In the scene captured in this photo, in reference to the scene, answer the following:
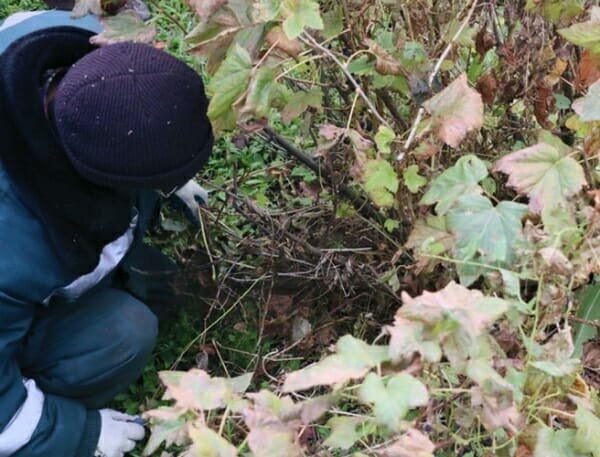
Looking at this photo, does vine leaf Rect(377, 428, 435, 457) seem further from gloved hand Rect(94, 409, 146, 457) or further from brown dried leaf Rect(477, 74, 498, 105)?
gloved hand Rect(94, 409, 146, 457)

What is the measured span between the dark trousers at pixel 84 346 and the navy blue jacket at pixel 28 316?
0.16 feet

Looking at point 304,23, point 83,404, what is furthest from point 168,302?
point 304,23

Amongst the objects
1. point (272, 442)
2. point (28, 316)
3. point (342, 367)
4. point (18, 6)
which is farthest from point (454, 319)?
point (18, 6)

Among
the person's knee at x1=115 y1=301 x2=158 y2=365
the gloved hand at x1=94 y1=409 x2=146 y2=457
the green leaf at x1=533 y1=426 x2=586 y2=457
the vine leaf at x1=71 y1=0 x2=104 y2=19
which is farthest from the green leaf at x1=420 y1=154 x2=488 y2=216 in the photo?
the gloved hand at x1=94 y1=409 x2=146 y2=457

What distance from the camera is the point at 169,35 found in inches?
114

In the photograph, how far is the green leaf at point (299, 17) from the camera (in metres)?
1.18

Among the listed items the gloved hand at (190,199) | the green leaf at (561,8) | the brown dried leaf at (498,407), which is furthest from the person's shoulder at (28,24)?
the brown dried leaf at (498,407)

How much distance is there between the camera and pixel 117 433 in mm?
1927

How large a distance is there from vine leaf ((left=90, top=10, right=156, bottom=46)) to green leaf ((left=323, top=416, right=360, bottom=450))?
692 millimetres

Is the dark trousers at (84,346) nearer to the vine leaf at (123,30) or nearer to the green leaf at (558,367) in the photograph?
the vine leaf at (123,30)

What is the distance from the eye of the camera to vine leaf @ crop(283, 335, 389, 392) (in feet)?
2.94

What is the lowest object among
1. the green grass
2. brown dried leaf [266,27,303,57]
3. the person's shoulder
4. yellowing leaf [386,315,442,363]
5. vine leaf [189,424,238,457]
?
the green grass

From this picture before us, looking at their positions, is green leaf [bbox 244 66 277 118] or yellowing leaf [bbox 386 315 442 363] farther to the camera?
green leaf [bbox 244 66 277 118]

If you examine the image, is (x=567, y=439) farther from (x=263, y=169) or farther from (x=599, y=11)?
(x=263, y=169)
